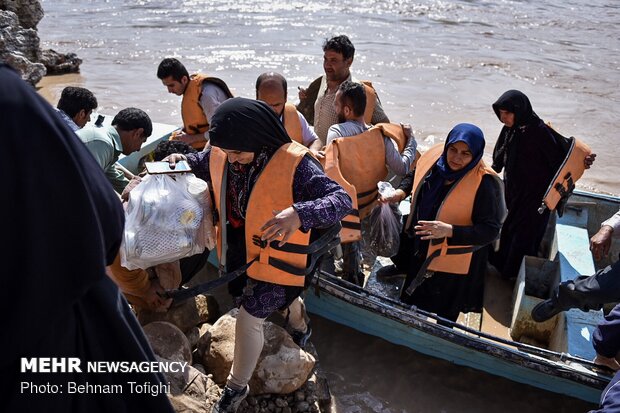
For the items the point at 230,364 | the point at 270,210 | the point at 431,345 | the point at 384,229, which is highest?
the point at 270,210

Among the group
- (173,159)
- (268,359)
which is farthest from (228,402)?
(173,159)

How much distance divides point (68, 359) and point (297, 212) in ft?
4.24

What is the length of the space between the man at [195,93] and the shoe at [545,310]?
2888mm

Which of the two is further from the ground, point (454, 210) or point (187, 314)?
point (454, 210)

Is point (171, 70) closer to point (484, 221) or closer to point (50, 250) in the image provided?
point (484, 221)

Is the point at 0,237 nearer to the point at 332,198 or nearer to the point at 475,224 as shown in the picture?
the point at 332,198

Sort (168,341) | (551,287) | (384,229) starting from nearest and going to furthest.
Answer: (168,341)
(384,229)
(551,287)

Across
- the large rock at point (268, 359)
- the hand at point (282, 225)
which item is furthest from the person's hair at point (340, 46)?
the hand at point (282, 225)

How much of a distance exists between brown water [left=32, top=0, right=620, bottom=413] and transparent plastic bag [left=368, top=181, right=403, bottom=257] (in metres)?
0.81

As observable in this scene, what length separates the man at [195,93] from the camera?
4730 millimetres

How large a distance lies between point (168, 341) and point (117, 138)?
143 centimetres

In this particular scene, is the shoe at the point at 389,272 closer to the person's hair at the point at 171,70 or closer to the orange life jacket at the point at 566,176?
the orange life jacket at the point at 566,176

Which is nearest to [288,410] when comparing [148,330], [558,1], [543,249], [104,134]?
[148,330]

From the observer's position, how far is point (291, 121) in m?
4.18
